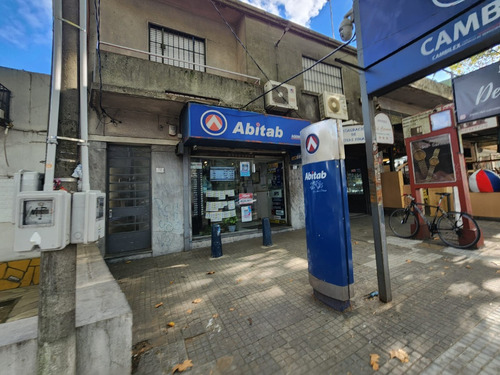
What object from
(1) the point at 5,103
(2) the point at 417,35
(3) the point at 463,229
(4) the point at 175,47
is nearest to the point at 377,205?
(2) the point at 417,35

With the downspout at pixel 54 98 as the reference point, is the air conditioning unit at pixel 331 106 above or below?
above

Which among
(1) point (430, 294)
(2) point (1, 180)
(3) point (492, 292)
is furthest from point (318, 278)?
(2) point (1, 180)

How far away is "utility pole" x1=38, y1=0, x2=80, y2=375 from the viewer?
160cm

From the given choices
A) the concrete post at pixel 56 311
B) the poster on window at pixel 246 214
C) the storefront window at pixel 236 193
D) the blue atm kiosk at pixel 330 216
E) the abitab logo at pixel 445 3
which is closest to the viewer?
the concrete post at pixel 56 311

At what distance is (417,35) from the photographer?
8.88ft

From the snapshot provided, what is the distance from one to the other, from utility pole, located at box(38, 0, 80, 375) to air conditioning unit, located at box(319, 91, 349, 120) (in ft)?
27.7

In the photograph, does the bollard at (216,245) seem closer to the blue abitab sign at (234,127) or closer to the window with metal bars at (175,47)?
the blue abitab sign at (234,127)

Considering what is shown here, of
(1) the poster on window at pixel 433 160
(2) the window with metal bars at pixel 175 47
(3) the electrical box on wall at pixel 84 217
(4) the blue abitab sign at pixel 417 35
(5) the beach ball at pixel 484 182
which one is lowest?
(3) the electrical box on wall at pixel 84 217

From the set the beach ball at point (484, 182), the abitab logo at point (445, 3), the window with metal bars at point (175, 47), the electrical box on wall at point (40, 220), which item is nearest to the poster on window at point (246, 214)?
the window with metal bars at point (175, 47)

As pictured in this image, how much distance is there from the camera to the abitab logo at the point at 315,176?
9.96 feet

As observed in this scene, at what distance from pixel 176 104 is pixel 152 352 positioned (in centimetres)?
542

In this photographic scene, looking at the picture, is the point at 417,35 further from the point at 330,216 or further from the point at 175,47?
the point at 175,47

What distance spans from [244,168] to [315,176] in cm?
481

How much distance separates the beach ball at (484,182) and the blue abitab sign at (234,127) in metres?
7.33
